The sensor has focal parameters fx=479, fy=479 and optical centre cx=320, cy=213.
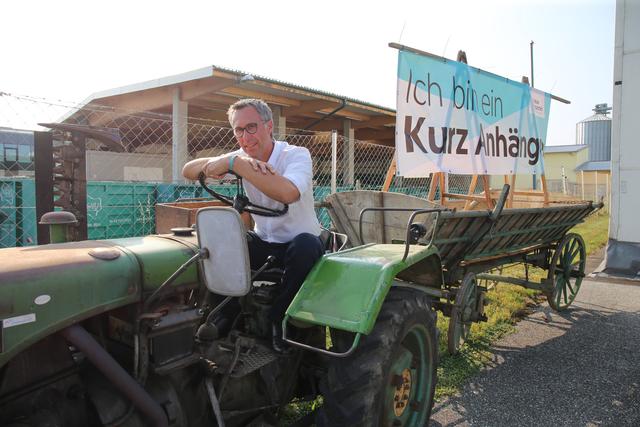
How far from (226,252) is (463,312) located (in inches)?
102

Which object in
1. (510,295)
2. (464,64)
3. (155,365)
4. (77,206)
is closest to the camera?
(155,365)

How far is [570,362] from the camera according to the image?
4020 millimetres

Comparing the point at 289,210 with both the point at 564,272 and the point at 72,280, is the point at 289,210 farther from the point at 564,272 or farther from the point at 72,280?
the point at 564,272

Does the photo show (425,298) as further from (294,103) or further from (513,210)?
(294,103)

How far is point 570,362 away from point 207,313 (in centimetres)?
324

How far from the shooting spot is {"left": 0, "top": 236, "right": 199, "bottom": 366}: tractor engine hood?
1.52 meters

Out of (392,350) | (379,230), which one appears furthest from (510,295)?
(392,350)

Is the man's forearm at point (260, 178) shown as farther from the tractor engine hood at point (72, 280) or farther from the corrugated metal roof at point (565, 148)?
the corrugated metal roof at point (565, 148)

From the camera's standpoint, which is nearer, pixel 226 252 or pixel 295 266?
pixel 226 252

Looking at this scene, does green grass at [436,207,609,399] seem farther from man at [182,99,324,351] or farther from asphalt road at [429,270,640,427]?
man at [182,99,324,351]

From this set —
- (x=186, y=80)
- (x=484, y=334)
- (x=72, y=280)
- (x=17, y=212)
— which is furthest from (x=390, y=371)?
(x=186, y=80)

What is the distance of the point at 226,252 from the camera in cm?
186

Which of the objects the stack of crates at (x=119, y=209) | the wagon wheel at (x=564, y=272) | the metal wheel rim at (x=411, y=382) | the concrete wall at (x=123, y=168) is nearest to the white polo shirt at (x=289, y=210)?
the metal wheel rim at (x=411, y=382)

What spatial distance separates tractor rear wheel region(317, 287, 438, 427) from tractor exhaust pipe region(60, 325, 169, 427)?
84 cm
